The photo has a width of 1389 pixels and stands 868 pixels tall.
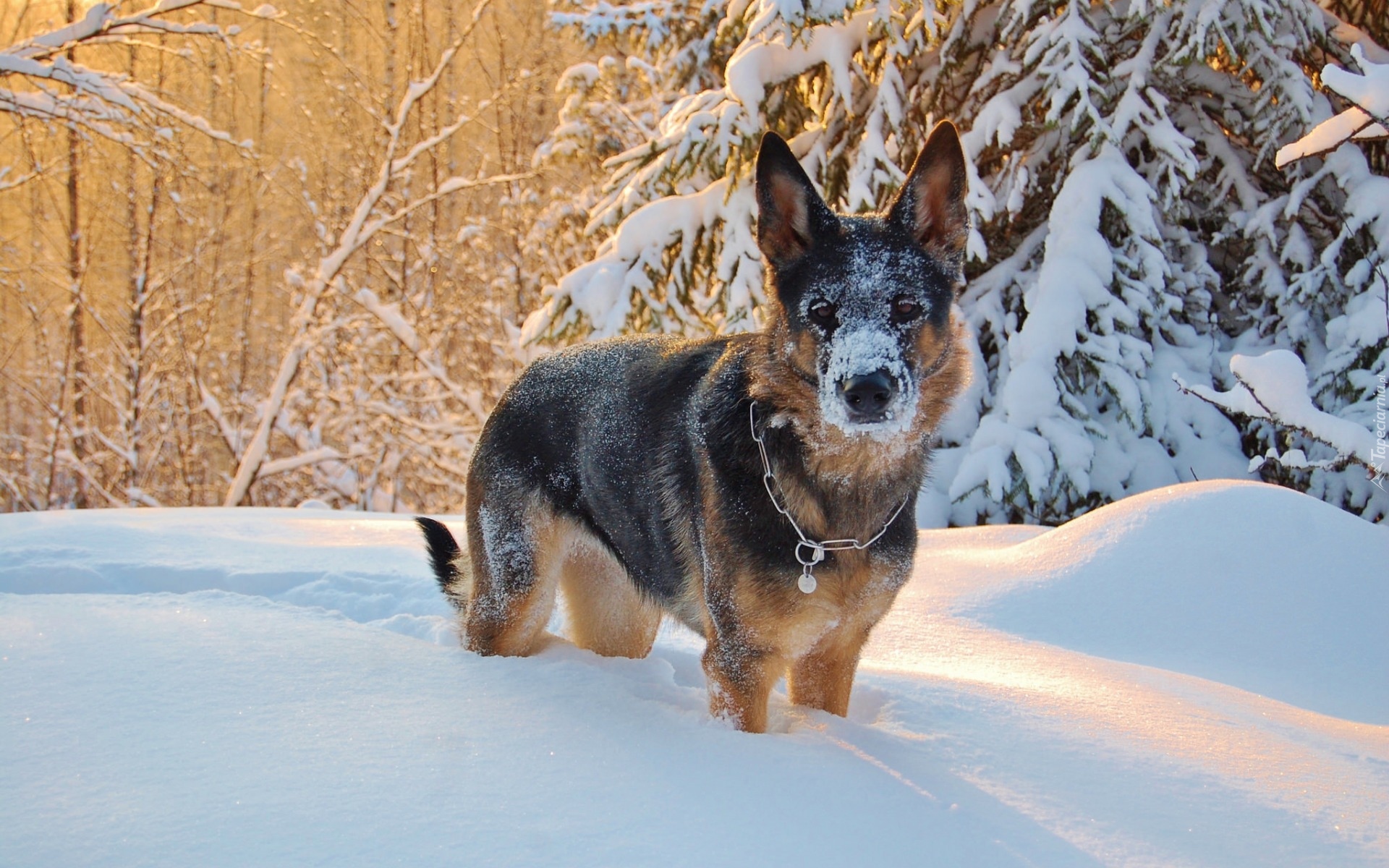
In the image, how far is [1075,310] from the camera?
610cm

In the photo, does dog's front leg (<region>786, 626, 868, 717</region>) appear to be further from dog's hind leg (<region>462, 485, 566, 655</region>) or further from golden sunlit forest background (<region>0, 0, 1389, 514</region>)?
golden sunlit forest background (<region>0, 0, 1389, 514</region>)

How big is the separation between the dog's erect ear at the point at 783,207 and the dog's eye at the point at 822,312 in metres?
0.23

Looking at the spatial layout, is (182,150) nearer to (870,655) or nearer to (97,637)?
(97,637)

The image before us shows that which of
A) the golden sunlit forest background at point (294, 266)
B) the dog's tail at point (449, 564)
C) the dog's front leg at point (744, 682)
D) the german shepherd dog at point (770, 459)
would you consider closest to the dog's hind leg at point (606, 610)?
the german shepherd dog at point (770, 459)

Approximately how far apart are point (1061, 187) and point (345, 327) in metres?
8.82

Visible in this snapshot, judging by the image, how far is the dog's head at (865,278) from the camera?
255cm

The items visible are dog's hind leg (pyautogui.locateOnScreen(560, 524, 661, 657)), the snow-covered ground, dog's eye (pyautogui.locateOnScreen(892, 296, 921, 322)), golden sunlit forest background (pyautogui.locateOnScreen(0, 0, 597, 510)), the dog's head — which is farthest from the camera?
golden sunlit forest background (pyautogui.locateOnScreen(0, 0, 597, 510))

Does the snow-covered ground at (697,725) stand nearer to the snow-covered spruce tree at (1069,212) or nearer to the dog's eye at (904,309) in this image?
the dog's eye at (904,309)

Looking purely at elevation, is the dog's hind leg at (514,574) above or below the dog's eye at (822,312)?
below

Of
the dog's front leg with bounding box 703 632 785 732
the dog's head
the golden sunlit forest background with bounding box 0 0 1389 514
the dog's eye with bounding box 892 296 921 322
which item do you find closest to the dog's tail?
the dog's front leg with bounding box 703 632 785 732

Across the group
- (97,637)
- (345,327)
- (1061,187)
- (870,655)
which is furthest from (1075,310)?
(345,327)

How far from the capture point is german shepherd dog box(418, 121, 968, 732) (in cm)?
258

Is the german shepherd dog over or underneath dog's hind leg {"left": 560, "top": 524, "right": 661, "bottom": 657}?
over

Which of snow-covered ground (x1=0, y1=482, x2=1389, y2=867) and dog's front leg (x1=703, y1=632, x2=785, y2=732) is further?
dog's front leg (x1=703, y1=632, x2=785, y2=732)
